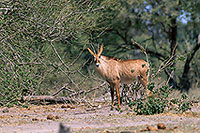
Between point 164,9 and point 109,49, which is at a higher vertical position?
point 164,9

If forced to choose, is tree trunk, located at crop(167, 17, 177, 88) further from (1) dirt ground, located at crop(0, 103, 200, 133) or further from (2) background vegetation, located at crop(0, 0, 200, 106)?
(1) dirt ground, located at crop(0, 103, 200, 133)

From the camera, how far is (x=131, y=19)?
828 inches

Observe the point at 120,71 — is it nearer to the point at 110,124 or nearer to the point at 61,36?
the point at 61,36

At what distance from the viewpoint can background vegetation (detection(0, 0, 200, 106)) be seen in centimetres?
1014

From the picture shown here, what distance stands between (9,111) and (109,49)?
37.0 feet

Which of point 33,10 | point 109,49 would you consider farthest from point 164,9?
point 33,10

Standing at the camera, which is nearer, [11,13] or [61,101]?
[11,13]

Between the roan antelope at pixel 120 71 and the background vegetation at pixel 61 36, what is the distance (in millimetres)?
405

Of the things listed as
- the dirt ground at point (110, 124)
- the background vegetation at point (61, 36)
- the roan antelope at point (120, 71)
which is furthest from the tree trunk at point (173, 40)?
the dirt ground at point (110, 124)

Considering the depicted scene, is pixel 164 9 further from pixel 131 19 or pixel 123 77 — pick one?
pixel 123 77

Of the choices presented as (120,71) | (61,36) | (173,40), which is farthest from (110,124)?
(173,40)

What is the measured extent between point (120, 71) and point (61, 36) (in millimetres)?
2548

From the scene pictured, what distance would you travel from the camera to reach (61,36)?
11.8 meters

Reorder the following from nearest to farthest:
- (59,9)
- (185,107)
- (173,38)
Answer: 1. (185,107)
2. (59,9)
3. (173,38)
